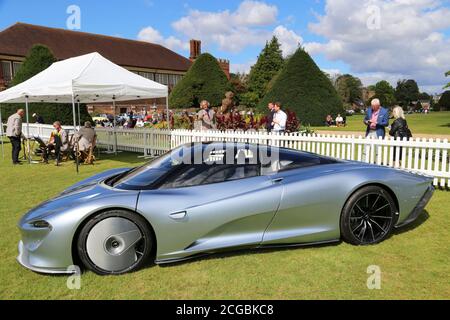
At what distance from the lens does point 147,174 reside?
4020mm

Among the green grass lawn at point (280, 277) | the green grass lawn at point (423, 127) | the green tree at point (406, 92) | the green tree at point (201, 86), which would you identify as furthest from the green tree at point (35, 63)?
the green tree at point (406, 92)

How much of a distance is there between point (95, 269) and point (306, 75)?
2758 centimetres

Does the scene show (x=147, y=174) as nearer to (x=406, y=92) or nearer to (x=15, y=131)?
(x=15, y=131)

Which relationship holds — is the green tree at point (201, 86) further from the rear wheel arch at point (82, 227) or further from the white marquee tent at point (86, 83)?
the rear wheel arch at point (82, 227)

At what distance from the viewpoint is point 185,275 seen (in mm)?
3586

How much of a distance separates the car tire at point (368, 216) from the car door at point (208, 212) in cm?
90

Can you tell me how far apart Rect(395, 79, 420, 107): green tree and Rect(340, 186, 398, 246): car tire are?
453 ft

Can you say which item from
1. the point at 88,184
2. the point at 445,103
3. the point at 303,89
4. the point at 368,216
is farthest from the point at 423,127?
the point at 445,103

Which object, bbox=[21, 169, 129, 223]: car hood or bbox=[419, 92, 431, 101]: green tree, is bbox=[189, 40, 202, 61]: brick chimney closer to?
bbox=[21, 169, 129, 223]: car hood

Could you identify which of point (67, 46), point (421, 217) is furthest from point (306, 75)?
point (67, 46)

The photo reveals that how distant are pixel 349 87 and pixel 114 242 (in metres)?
124

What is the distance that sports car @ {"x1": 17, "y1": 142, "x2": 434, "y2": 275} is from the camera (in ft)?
→ 11.3

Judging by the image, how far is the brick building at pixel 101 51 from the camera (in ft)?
170

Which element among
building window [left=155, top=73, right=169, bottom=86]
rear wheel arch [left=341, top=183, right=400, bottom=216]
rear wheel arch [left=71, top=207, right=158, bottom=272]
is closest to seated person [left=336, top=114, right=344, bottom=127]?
rear wheel arch [left=341, top=183, right=400, bottom=216]
